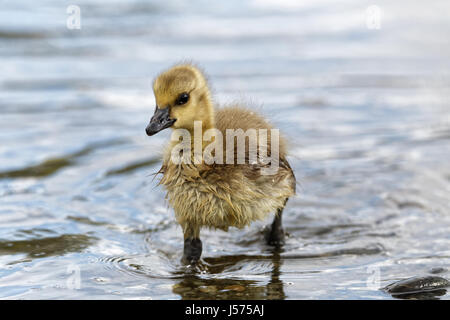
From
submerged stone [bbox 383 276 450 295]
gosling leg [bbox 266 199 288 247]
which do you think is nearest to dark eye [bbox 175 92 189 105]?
gosling leg [bbox 266 199 288 247]

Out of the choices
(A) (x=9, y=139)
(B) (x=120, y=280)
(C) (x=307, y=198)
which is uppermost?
(A) (x=9, y=139)

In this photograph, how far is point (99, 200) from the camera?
600cm

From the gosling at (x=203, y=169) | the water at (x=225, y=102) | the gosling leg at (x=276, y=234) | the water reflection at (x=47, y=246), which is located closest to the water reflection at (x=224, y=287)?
the water at (x=225, y=102)

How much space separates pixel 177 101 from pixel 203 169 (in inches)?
17.2

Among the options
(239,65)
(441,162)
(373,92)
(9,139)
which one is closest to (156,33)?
(239,65)

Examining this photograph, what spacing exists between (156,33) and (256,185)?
8.69m

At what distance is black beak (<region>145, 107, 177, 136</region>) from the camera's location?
4335mm

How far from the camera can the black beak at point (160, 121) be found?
14.2 feet

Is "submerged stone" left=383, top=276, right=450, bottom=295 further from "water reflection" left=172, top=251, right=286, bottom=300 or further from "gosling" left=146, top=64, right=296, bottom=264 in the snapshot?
"gosling" left=146, top=64, right=296, bottom=264

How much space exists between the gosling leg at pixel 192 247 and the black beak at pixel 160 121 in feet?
2.43

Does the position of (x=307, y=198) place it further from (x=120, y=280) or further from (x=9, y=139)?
(x=9, y=139)

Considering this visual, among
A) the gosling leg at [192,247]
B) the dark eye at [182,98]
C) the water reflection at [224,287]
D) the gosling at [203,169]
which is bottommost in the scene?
the water reflection at [224,287]

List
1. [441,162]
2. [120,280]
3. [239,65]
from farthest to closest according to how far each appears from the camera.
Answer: [239,65] < [441,162] < [120,280]

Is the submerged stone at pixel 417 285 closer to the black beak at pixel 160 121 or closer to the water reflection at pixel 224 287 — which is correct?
the water reflection at pixel 224 287
